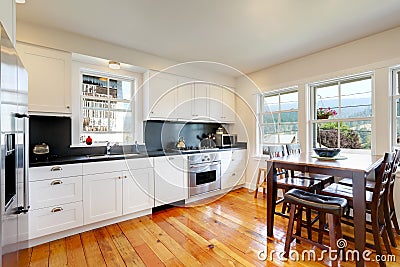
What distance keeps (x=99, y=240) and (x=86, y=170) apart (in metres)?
0.77

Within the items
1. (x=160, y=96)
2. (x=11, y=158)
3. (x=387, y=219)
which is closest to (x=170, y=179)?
(x=160, y=96)

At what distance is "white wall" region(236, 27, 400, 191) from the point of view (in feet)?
8.06

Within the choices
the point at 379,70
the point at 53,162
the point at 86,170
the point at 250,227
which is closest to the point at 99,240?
the point at 86,170

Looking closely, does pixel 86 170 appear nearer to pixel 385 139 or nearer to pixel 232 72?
pixel 232 72

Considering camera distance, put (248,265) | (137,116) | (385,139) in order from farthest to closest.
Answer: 1. (137,116)
2. (385,139)
3. (248,265)

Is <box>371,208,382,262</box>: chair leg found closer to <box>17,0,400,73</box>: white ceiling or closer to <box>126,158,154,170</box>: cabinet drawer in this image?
<box>17,0,400,73</box>: white ceiling

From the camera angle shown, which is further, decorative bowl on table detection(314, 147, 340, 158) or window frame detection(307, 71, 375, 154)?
window frame detection(307, 71, 375, 154)

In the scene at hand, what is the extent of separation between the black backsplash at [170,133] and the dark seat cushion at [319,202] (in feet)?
7.52

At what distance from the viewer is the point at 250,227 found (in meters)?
2.43

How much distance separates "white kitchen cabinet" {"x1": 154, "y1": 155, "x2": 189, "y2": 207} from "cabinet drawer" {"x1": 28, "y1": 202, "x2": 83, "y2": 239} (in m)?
0.96

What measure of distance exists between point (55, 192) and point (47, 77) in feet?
4.29

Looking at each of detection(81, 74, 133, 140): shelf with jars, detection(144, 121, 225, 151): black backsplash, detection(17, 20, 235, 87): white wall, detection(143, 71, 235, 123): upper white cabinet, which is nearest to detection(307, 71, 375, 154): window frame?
detection(143, 71, 235, 123): upper white cabinet

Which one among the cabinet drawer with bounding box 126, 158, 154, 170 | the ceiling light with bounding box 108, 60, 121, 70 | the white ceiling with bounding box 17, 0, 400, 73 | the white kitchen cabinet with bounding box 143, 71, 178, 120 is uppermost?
the white ceiling with bounding box 17, 0, 400, 73

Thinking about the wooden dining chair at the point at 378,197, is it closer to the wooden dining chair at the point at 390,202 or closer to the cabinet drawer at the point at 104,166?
the wooden dining chair at the point at 390,202
